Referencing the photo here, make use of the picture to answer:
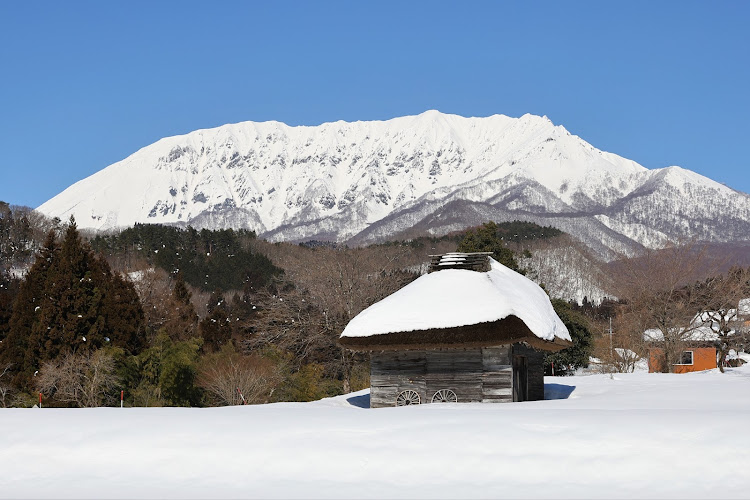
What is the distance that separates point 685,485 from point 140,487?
6.96 meters

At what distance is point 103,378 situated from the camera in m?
30.9

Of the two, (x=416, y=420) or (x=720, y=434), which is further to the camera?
(x=416, y=420)

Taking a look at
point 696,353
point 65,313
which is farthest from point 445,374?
point 696,353

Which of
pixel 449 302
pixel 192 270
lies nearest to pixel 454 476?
pixel 449 302

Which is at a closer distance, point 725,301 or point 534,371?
point 534,371

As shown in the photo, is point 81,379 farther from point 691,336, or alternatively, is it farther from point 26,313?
point 691,336

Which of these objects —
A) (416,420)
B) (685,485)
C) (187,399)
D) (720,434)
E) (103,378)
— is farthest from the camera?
(187,399)

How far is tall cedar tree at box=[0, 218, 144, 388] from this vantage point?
33.6 meters

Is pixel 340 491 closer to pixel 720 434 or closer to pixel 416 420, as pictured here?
pixel 416 420

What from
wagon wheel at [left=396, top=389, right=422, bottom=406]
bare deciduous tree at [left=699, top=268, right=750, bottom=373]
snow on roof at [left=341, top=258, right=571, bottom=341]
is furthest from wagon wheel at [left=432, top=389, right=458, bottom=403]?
bare deciduous tree at [left=699, top=268, right=750, bottom=373]

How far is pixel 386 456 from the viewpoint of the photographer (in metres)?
11.2

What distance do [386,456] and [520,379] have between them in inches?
544

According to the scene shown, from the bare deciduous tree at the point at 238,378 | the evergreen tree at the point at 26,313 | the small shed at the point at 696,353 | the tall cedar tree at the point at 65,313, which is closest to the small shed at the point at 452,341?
the bare deciduous tree at the point at 238,378

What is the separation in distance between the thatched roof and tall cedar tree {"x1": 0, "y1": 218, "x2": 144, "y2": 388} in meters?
15.7
